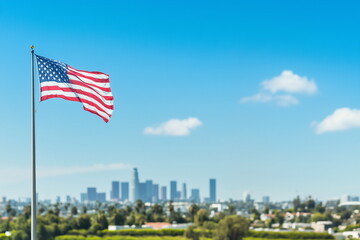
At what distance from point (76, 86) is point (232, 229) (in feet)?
204

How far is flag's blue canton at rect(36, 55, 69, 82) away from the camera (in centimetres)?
1603

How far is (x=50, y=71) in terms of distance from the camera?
52.7 feet

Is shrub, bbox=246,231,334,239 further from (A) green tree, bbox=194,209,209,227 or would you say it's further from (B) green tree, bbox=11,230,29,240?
(B) green tree, bbox=11,230,29,240

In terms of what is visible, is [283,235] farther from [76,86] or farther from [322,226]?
[76,86]

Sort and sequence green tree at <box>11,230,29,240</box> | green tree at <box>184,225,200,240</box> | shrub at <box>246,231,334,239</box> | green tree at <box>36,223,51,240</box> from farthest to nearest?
green tree at <box>184,225,200,240</box> → shrub at <box>246,231,334,239</box> → green tree at <box>36,223,51,240</box> → green tree at <box>11,230,29,240</box>

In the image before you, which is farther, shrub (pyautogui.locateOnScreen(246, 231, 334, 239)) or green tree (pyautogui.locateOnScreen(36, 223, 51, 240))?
shrub (pyautogui.locateOnScreen(246, 231, 334, 239))

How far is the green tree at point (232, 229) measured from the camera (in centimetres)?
7612

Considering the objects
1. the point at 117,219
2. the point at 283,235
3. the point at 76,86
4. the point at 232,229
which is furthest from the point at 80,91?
the point at 117,219

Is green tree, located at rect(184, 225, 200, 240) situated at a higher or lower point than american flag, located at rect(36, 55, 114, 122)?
lower

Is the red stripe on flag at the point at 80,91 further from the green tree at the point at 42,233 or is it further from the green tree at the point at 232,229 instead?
the green tree at the point at 42,233

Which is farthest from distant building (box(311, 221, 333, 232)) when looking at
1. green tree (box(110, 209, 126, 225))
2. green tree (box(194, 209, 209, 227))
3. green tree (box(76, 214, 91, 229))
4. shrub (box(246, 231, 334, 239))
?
green tree (box(76, 214, 91, 229))

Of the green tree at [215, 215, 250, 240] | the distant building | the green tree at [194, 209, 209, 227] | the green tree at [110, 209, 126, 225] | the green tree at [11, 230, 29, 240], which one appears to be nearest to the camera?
the green tree at [11, 230, 29, 240]

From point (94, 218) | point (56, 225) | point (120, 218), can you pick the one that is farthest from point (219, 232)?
point (120, 218)

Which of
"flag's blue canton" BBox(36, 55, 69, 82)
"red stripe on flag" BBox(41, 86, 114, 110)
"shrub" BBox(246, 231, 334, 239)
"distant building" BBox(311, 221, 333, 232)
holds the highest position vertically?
"flag's blue canton" BBox(36, 55, 69, 82)
